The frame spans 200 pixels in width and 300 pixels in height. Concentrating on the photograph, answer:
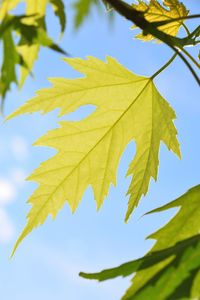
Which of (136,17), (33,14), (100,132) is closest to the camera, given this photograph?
(33,14)

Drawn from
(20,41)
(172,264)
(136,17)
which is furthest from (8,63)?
(172,264)

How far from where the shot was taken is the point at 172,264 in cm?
87

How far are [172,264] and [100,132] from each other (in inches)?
23.0

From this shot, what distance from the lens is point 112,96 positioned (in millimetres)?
1388

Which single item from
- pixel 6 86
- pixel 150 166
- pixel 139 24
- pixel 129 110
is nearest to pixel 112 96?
pixel 129 110

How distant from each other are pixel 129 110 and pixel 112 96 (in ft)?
0.24

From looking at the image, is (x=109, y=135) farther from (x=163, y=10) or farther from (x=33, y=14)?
(x=33, y=14)

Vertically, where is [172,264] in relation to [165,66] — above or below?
below

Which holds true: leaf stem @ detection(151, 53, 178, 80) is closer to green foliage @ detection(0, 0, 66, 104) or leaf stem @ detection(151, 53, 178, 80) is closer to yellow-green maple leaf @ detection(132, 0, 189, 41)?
yellow-green maple leaf @ detection(132, 0, 189, 41)

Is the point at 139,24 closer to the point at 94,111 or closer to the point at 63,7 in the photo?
the point at 63,7

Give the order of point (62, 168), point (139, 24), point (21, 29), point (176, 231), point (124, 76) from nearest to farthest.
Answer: point (21, 29)
point (139, 24)
point (176, 231)
point (62, 168)
point (124, 76)

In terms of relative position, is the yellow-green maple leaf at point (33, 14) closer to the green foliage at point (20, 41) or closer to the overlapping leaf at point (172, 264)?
→ the green foliage at point (20, 41)

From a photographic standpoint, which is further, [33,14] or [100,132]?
[100,132]

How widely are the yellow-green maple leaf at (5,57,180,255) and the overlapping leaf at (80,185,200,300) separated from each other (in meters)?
0.24
